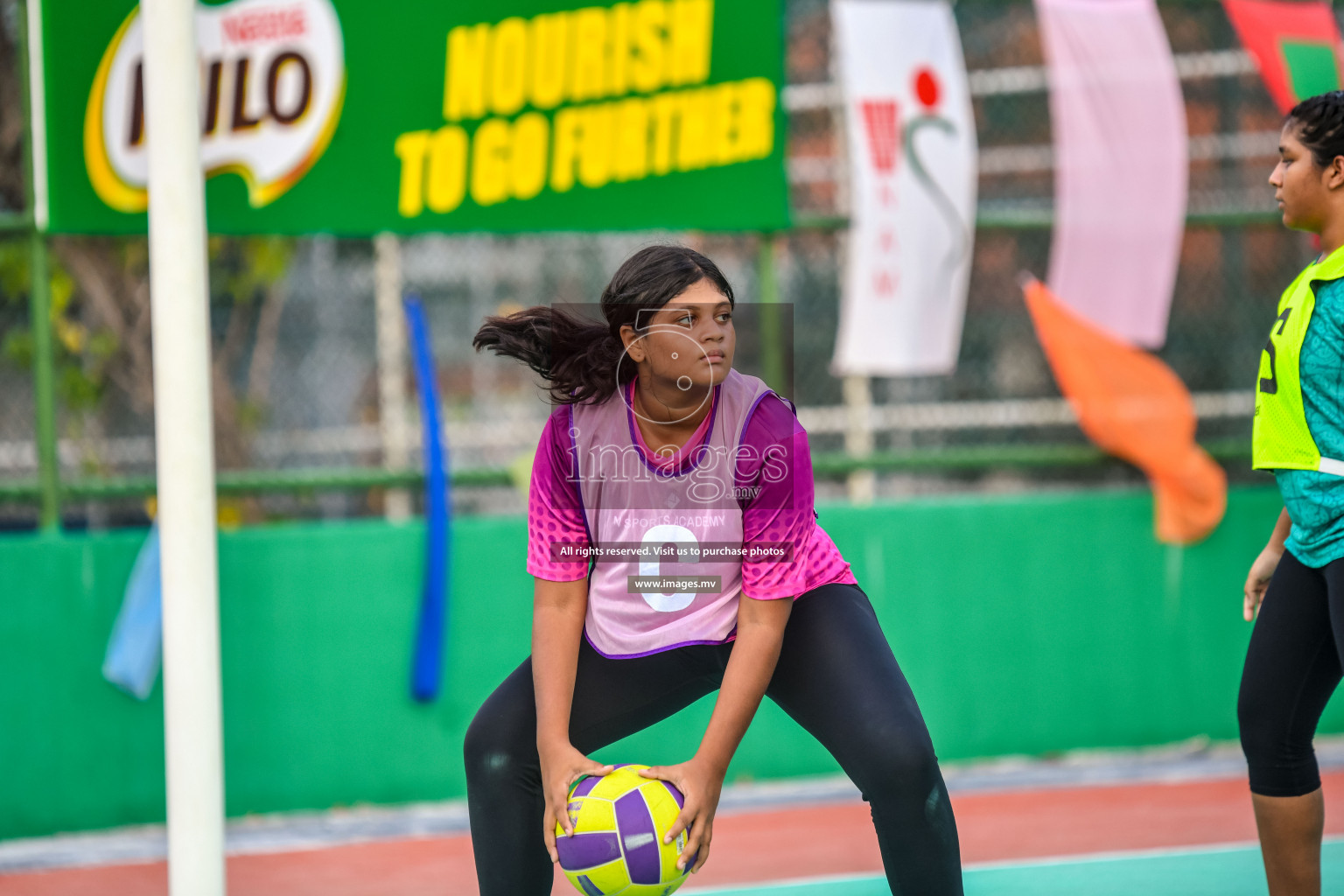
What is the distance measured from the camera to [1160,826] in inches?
210

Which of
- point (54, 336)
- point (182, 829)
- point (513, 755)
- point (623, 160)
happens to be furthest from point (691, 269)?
point (54, 336)

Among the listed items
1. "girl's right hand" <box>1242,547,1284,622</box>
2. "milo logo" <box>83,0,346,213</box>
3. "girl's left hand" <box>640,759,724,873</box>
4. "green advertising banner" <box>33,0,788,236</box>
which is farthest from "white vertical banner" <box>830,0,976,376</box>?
"girl's left hand" <box>640,759,724,873</box>

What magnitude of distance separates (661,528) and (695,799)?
0.61 metres

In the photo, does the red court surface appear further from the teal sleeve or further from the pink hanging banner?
the pink hanging banner

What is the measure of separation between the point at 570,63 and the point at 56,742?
3537 millimetres

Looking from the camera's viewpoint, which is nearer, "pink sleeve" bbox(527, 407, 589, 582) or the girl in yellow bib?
"pink sleeve" bbox(527, 407, 589, 582)

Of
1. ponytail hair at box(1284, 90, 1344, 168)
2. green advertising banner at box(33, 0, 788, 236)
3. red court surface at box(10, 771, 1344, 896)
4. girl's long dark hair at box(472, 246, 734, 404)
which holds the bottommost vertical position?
red court surface at box(10, 771, 1344, 896)

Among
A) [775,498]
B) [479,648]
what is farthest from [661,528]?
[479,648]

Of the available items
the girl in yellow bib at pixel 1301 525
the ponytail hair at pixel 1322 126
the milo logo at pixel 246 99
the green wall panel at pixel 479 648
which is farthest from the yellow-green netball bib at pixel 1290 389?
the milo logo at pixel 246 99

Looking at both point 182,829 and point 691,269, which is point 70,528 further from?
point 691,269

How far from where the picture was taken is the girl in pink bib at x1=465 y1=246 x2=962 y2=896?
9.91ft

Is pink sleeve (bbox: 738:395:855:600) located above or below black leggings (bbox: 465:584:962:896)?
above

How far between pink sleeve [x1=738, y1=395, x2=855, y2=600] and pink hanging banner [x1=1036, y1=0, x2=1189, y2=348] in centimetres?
384

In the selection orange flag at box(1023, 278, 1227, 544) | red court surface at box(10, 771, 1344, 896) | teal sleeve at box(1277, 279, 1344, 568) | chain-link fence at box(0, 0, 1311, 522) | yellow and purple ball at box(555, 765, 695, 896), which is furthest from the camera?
orange flag at box(1023, 278, 1227, 544)
